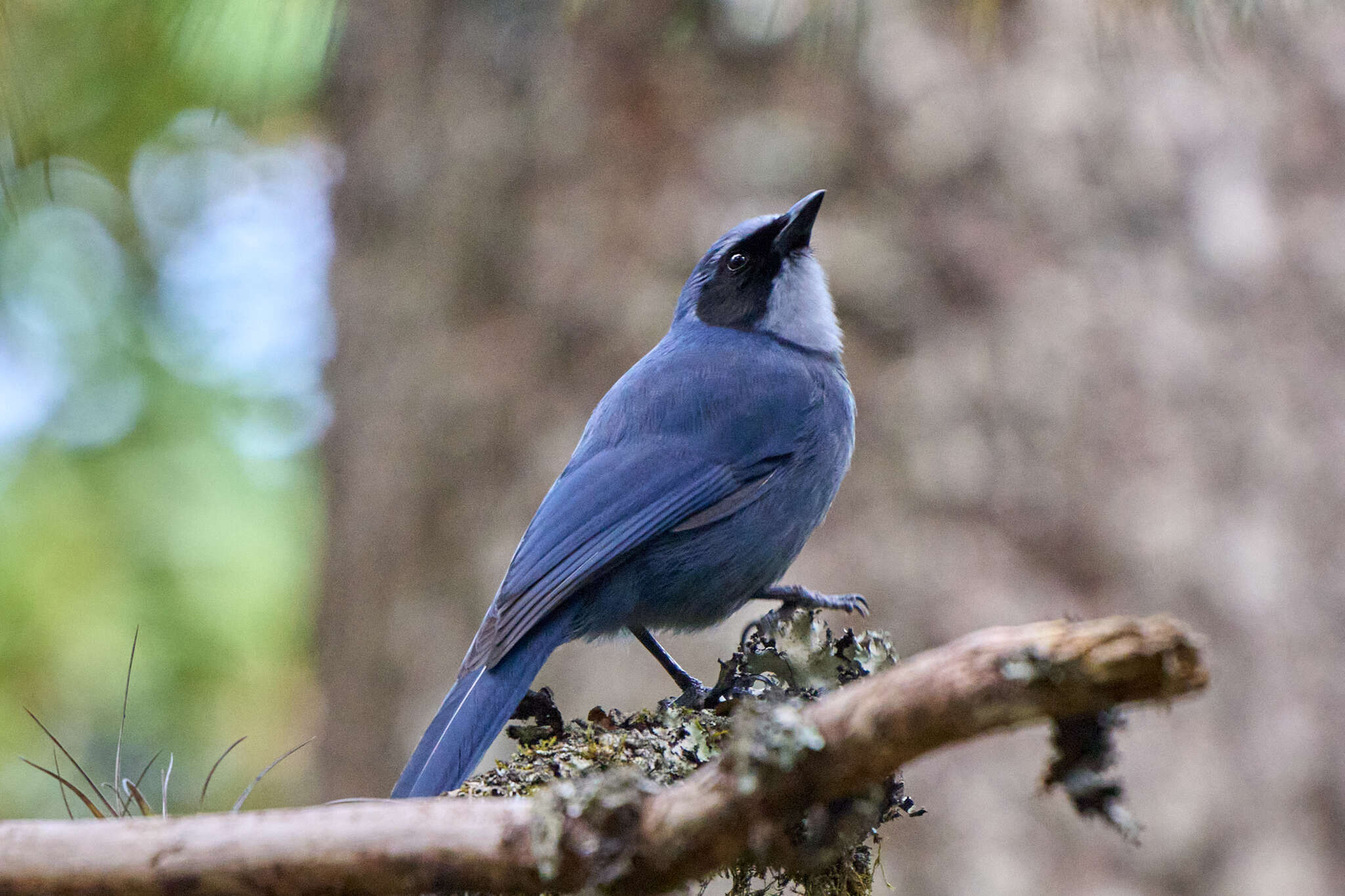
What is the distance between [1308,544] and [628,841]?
3667mm

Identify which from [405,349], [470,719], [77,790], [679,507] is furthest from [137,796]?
[405,349]

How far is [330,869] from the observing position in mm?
1581

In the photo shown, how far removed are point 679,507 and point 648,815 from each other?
1779 millimetres

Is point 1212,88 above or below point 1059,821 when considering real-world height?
above

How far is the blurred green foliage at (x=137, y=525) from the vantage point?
22.9 ft

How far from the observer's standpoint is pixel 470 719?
2545 millimetres

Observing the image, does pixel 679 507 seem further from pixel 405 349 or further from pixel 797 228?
pixel 405 349

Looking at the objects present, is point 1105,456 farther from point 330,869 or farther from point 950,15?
point 330,869

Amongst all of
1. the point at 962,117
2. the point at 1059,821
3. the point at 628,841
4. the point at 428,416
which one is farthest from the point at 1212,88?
the point at 628,841

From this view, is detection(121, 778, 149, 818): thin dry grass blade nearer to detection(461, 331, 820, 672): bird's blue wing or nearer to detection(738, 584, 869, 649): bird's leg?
detection(461, 331, 820, 672): bird's blue wing

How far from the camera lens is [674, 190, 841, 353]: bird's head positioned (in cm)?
404

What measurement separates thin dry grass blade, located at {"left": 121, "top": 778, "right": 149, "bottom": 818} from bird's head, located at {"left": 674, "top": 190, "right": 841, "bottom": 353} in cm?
248

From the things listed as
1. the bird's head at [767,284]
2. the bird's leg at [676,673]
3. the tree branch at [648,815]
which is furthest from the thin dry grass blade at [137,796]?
the bird's head at [767,284]

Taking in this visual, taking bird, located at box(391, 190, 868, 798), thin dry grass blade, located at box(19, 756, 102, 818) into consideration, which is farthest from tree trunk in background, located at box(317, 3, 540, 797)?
thin dry grass blade, located at box(19, 756, 102, 818)
